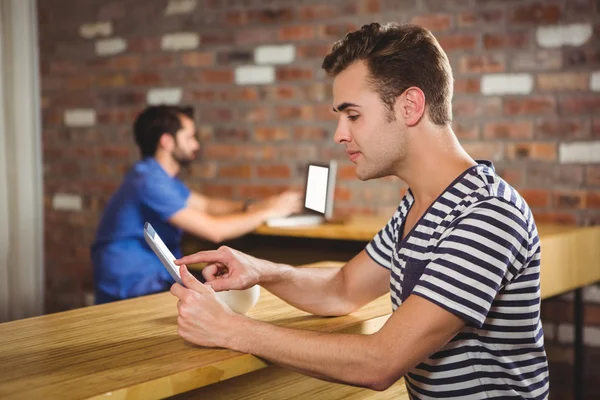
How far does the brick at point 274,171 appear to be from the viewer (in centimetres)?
339

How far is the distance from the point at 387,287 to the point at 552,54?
1.48 metres

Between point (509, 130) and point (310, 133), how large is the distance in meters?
0.88

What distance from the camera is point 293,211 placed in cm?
290

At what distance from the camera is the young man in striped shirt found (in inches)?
48.8

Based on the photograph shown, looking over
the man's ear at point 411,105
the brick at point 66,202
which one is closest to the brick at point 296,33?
the brick at point 66,202

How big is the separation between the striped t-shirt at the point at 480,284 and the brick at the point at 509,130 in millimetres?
1491

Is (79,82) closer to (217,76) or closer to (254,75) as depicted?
(217,76)

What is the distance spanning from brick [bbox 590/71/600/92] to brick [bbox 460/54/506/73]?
0.33 meters

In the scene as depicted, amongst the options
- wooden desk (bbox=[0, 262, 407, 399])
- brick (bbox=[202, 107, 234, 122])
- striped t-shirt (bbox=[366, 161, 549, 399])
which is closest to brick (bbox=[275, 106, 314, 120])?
brick (bbox=[202, 107, 234, 122])

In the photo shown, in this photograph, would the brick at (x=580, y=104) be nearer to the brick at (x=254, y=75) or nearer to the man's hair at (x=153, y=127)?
the brick at (x=254, y=75)

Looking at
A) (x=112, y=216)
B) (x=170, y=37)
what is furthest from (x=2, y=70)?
(x=170, y=37)

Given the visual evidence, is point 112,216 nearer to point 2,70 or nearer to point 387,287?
point 2,70

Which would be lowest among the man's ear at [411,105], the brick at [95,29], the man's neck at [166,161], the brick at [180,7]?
the man's neck at [166,161]

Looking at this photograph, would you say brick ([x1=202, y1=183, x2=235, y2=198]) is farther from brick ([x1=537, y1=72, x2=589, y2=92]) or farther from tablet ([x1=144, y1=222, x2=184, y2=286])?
tablet ([x1=144, y1=222, x2=184, y2=286])
